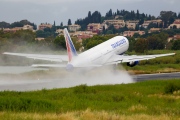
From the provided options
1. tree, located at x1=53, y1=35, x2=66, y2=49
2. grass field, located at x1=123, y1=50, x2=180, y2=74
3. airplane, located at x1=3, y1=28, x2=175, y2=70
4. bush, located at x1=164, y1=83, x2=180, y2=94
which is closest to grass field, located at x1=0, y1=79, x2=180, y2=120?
bush, located at x1=164, y1=83, x2=180, y2=94

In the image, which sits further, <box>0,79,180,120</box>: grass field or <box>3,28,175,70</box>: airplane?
<box>3,28,175,70</box>: airplane

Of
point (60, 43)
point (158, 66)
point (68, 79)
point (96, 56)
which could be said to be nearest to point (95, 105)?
point (68, 79)

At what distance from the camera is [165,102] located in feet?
117

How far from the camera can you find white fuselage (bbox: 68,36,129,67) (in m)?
61.4

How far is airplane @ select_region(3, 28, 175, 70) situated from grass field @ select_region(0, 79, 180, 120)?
17.8 metres

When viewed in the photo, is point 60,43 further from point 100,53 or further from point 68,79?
point 68,79

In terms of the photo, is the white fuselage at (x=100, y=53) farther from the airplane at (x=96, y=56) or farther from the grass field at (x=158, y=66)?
the grass field at (x=158, y=66)

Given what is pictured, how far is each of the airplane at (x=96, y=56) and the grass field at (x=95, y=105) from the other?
1783cm

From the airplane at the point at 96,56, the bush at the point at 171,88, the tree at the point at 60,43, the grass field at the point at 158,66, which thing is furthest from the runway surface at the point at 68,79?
the tree at the point at 60,43

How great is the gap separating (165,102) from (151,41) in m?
123

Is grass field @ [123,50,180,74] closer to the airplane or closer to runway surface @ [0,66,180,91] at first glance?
the airplane

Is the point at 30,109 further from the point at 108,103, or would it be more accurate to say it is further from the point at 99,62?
the point at 99,62

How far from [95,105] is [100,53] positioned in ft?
112

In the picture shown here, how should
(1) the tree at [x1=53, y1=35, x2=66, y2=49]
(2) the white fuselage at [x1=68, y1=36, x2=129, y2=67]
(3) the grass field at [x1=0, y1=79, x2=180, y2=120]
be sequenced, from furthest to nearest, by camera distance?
(1) the tree at [x1=53, y1=35, x2=66, y2=49], (2) the white fuselage at [x1=68, y1=36, x2=129, y2=67], (3) the grass field at [x1=0, y1=79, x2=180, y2=120]
